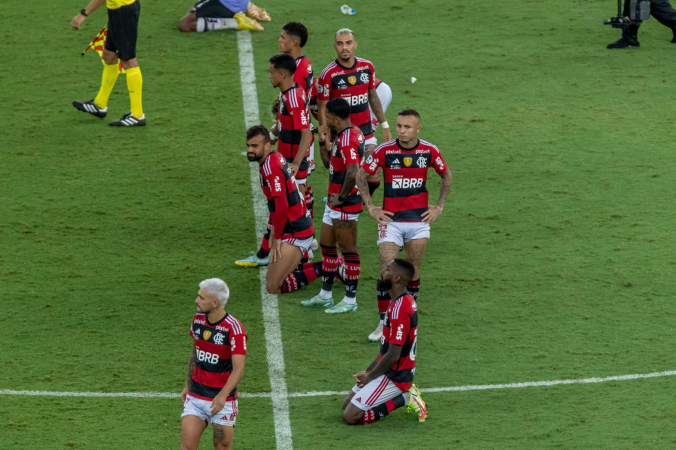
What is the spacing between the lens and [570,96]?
14.1 m

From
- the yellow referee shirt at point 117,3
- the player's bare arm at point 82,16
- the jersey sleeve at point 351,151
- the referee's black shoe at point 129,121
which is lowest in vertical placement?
the referee's black shoe at point 129,121

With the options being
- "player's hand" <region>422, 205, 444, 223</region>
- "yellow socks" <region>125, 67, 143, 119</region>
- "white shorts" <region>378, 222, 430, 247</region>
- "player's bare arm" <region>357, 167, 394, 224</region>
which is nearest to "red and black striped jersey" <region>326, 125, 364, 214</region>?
"player's bare arm" <region>357, 167, 394, 224</region>

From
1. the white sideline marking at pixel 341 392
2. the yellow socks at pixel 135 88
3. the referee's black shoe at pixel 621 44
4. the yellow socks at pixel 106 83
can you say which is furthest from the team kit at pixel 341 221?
the referee's black shoe at pixel 621 44

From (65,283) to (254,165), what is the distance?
3.50 m

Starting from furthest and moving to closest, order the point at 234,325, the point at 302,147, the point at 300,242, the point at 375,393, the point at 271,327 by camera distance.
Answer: the point at 302,147
the point at 300,242
the point at 271,327
the point at 375,393
the point at 234,325

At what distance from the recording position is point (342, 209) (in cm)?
929

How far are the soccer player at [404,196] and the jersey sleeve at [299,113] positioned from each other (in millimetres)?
1375

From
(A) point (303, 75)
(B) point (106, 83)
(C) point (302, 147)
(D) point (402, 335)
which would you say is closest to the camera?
(D) point (402, 335)

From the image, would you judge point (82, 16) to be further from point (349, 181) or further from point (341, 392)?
point (341, 392)

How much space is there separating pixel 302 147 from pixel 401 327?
3.09 m

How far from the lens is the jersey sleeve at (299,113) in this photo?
9.95 metres

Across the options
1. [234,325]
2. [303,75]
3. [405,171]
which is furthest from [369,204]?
[234,325]

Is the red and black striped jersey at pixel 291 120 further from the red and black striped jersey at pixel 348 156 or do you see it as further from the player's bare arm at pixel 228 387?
the player's bare arm at pixel 228 387

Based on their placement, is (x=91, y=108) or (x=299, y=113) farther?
(x=91, y=108)
